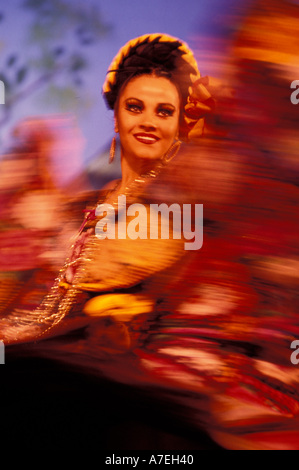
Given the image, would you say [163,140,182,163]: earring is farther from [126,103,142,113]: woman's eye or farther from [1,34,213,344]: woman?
[126,103,142,113]: woman's eye

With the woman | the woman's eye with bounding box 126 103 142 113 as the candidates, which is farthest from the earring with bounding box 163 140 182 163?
the woman's eye with bounding box 126 103 142 113

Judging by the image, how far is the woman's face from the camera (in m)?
1.00

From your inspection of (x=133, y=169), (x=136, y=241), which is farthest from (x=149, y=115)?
(x=136, y=241)

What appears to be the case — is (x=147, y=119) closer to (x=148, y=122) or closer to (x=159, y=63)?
(x=148, y=122)

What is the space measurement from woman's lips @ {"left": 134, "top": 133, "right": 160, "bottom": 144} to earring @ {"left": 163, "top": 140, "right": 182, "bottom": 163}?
0.12ft

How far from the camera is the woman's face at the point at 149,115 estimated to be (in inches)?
39.5

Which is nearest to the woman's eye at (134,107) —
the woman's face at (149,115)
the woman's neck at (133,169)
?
the woman's face at (149,115)

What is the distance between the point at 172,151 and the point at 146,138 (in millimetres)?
63

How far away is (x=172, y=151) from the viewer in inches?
39.9

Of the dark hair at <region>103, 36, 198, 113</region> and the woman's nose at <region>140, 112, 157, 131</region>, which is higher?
the dark hair at <region>103, 36, 198, 113</region>

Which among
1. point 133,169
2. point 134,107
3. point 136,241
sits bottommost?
point 136,241

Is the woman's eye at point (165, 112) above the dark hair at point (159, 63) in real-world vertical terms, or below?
below

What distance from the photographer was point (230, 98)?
3.17 feet

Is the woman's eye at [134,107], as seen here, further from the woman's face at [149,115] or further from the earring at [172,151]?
the earring at [172,151]
